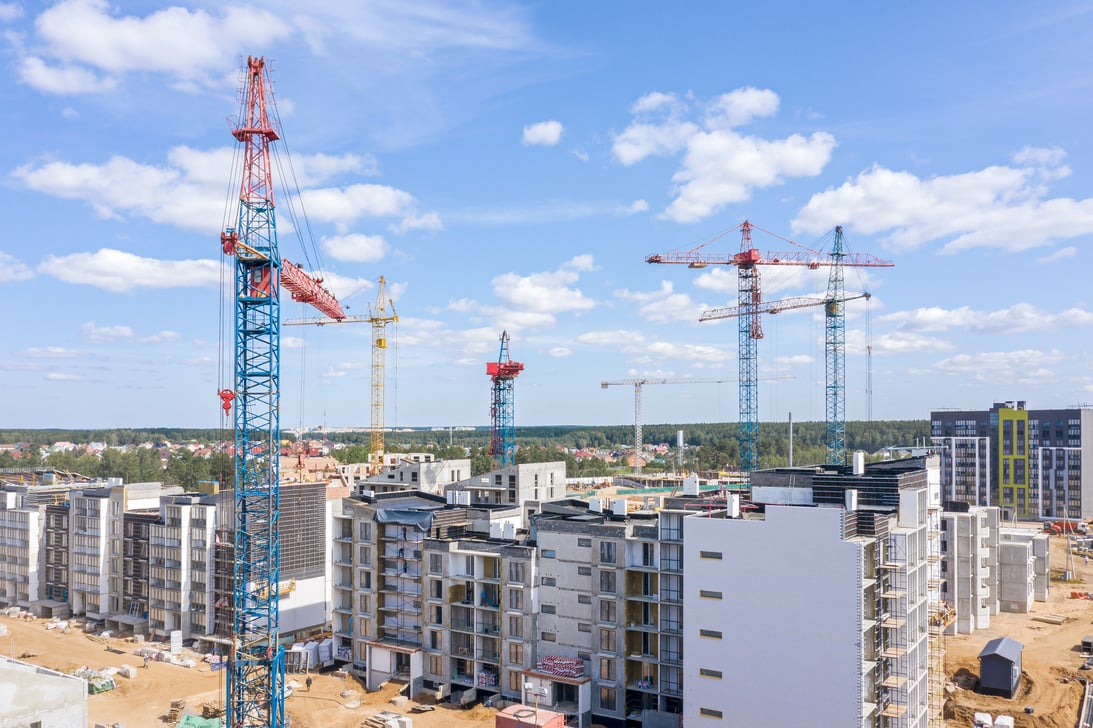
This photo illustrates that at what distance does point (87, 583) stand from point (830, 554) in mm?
67482

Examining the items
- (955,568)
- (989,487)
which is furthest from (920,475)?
(989,487)

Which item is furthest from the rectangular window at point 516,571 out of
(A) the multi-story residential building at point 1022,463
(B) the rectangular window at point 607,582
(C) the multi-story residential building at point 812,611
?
(A) the multi-story residential building at point 1022,463

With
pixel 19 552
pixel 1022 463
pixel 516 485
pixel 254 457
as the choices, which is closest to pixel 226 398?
pixel 254 457

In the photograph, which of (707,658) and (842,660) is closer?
(842,660)

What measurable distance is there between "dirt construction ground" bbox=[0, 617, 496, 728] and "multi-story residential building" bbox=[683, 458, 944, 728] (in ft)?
50.7

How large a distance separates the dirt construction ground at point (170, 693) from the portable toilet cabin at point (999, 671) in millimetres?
32367

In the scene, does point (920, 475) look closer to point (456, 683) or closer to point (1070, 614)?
point (456, 683)

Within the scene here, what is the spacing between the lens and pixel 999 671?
53031 mm

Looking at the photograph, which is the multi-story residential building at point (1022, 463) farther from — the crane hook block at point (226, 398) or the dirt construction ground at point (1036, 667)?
the crane hook block at point (226, 398)

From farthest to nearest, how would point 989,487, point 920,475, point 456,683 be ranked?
1. point 989,487
2. point 456,683
3. point 920,475

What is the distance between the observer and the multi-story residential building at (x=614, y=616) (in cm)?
4419

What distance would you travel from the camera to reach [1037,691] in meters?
53.9

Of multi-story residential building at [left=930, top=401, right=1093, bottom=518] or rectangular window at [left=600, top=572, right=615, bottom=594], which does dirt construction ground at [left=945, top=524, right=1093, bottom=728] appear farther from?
multi-story residential building at [left=930, top=401, right=1093, bottom=518]

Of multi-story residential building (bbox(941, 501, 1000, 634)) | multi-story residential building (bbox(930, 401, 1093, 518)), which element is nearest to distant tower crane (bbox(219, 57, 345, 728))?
multi-story residential building (bbox(941, 501, 1000, 634))
